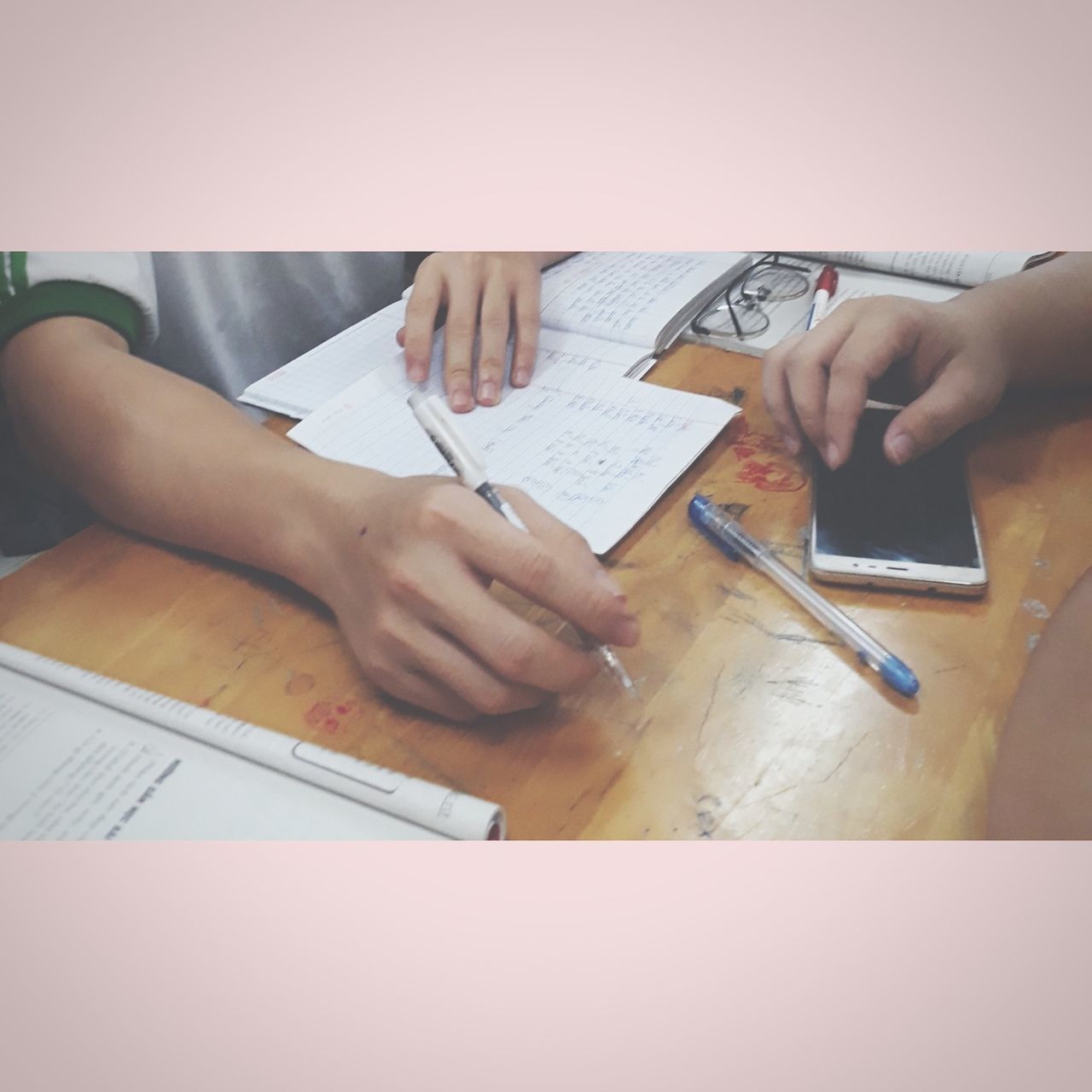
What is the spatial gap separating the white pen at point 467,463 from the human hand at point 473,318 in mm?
Result: 175

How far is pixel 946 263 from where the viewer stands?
26.0 inches

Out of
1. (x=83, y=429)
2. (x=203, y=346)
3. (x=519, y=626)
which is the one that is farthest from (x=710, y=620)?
(x=203, y=346)

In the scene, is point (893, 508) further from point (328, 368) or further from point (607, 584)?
point (328, 368)

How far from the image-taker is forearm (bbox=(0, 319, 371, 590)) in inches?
17.3

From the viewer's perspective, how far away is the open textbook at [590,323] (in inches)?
23.7

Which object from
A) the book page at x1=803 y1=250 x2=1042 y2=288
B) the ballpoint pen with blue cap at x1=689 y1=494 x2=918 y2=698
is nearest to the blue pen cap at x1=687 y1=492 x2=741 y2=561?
the ballpoint pen with blue cap at x1=689 y1=494 x2=918 y2=698

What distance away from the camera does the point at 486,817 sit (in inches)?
12.6

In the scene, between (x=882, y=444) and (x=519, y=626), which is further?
(x=882, y=444)

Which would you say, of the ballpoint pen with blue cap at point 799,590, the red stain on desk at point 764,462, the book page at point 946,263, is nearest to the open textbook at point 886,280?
the book page at point 946,263

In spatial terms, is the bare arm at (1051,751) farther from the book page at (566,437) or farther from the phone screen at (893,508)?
the book page at (566,437)

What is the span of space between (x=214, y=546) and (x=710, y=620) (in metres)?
0.28

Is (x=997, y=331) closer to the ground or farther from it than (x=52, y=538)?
farther from it

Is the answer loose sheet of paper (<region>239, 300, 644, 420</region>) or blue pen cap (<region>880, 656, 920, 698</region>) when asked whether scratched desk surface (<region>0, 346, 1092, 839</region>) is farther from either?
loose sheet of paper (<region>239, 300, 644, 420</region>)
